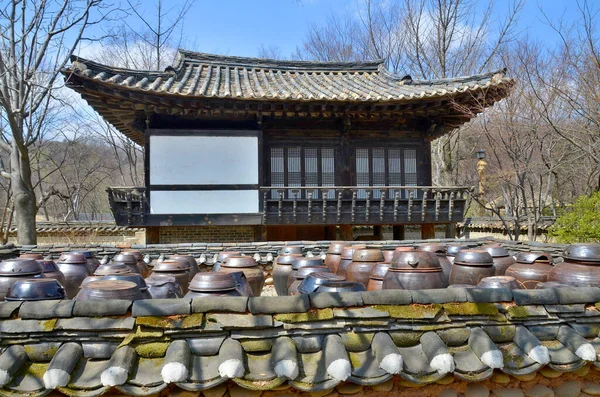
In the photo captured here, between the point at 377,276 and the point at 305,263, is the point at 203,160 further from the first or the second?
the point at 377,276

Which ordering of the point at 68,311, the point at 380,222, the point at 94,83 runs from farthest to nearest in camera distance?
the point at 380,222 < the point at 94,83 < the point at 68,311

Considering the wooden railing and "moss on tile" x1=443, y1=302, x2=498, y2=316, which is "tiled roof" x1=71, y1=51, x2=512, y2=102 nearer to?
the wooden railing

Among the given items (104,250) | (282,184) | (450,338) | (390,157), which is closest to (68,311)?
(450,338)

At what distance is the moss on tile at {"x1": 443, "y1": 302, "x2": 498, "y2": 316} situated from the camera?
270 cm

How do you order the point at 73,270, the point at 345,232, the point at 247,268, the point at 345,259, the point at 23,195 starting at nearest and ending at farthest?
the point at 73,270, the point at 247,268, the point at 345,259, the point at 23,195, the point at 345,232

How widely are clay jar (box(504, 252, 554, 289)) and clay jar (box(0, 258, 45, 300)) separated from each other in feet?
16.1

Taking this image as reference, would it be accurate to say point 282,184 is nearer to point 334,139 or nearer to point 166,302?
point 334,139

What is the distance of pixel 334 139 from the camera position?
10.7m

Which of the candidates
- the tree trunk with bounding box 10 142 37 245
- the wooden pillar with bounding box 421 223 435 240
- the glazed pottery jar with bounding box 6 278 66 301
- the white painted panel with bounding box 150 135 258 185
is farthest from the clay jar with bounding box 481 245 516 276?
the tree trunk with bounding box 10 142 37 245

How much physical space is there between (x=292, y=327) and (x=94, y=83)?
7.84 meters

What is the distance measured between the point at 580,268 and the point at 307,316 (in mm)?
2844

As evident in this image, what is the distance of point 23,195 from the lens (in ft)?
30.5

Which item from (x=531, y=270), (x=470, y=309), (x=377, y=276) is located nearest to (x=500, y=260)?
(x=531, y=270)

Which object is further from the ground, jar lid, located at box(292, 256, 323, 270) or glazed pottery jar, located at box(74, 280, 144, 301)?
glazed pottery jar, located at box(74, 280, 144, 301)
